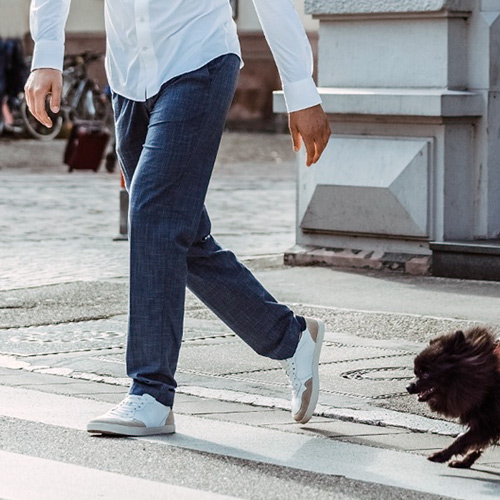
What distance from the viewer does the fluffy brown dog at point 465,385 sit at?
4543 millimetres

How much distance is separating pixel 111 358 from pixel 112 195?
9.61m

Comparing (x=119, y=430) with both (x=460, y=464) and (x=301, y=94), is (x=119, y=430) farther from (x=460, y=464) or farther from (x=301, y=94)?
(x=301, y=94)

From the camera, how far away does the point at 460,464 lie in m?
4.63

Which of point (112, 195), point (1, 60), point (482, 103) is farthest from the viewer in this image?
point (1, 60)

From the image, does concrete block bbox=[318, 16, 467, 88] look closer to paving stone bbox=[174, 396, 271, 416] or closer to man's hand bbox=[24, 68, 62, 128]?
paving stone bbox=[174, 396, 271, 416]

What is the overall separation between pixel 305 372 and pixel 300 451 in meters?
0.50

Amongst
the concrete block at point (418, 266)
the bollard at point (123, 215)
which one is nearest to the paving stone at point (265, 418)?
the concrete block at point (418, 266)

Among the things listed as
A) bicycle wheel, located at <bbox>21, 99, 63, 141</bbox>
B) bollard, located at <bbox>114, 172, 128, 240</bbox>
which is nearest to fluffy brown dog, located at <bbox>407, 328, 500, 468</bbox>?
bollard, located at <bbox>114, 172, 128, 240</bbox>

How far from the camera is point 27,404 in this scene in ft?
17.8

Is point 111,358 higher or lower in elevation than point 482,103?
lower

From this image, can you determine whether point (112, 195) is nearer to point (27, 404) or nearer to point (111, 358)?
point (111, 358)

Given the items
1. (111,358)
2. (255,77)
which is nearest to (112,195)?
(111,358)

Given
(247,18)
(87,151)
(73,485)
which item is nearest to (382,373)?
(73,485)

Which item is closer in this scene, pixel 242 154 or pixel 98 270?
pixel 98 270
